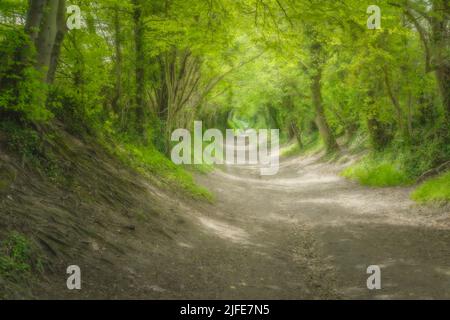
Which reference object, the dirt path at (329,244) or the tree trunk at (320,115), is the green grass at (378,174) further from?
the tree trunk at (320,115)

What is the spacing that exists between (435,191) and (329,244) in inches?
210

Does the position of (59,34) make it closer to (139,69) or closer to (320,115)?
(139,69)

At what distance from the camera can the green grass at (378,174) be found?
687 inches

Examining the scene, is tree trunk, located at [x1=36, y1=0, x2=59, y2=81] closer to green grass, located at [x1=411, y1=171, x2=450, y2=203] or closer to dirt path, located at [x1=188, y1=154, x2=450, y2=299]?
dirt path, located at [x1=188, y1=154, x2=450, y2=299]

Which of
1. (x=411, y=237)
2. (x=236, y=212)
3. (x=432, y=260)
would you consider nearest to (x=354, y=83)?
(x=236, y=212)

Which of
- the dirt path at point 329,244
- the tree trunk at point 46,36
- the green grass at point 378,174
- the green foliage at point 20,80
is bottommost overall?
the dirt path at point 329,244

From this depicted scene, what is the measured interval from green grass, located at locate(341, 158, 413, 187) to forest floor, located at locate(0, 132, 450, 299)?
9.65 feet

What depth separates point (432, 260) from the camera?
Answer: 8.42 m

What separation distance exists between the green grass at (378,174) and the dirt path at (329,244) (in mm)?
784

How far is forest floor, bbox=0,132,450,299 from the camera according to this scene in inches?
267

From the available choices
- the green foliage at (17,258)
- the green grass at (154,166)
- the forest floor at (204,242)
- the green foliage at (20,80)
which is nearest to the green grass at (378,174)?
the forest floor at (204,242)

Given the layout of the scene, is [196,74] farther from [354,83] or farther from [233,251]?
[233,251]
